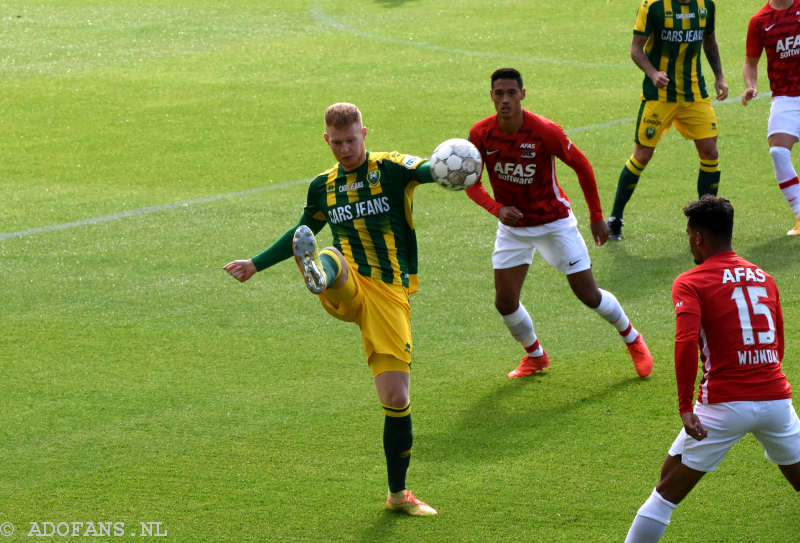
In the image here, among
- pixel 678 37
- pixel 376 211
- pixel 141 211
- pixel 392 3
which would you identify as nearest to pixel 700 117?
pixel 678 37

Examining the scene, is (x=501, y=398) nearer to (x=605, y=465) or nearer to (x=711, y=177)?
(x=605, y=465)

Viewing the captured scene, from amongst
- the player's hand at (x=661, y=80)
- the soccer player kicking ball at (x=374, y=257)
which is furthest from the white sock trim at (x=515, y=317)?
the player's hand at (x=661, y=80)

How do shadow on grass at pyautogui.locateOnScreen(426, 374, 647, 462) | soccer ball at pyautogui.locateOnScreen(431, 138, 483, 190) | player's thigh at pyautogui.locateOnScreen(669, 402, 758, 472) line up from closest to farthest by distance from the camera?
player's thigh at pyautogui.locateOnScreen(669, 402, 758, 472), soccer ball at pyautogui.locateOnScreen(431, 138, 483, 190), shadow on grass at pyautogui.locateOnScreen(426, 374, 647, 462)

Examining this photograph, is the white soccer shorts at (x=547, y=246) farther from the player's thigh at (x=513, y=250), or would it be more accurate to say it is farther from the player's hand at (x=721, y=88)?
the player's hand at (x=721, y=88)

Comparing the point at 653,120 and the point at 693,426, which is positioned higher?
the point at 653,120

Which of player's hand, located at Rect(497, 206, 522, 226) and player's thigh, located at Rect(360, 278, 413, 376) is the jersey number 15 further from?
player's hand, located at Rect(497, 206, 522, 226)

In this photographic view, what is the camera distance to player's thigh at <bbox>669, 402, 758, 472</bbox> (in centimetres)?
365

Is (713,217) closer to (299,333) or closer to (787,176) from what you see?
(299,333)

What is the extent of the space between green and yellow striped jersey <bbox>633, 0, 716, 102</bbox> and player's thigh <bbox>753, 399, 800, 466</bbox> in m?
5.35

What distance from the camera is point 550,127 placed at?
5.82 meters

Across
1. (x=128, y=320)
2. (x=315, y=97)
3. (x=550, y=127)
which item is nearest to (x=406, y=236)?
(x=550, y=127)

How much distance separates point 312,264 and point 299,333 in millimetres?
2804

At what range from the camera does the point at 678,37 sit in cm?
849

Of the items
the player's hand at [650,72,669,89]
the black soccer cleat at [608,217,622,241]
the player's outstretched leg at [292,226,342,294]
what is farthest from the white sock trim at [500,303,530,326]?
the player's hand at [650,72,669,89]
